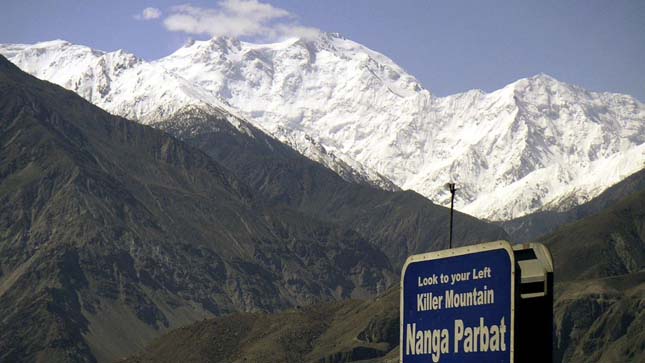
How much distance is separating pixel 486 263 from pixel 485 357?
3.76 ft

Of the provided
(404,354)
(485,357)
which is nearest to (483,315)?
(485,357)

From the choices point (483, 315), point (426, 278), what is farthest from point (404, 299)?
point (483, 315)

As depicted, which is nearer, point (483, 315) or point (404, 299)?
point (483, 315)

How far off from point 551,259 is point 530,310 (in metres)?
0.65

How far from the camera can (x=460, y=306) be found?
17.2m

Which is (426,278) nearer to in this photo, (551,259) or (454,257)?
(454,257)

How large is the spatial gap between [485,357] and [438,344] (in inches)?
38.7

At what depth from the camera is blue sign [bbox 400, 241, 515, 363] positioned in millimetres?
16594

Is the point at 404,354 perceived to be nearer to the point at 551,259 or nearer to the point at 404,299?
the point at 404,299

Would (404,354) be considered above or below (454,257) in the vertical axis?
below

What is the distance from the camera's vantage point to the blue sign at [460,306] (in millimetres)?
16594

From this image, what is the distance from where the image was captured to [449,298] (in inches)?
685

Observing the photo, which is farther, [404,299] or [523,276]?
[404,299]

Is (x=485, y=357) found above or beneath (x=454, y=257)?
beneath
